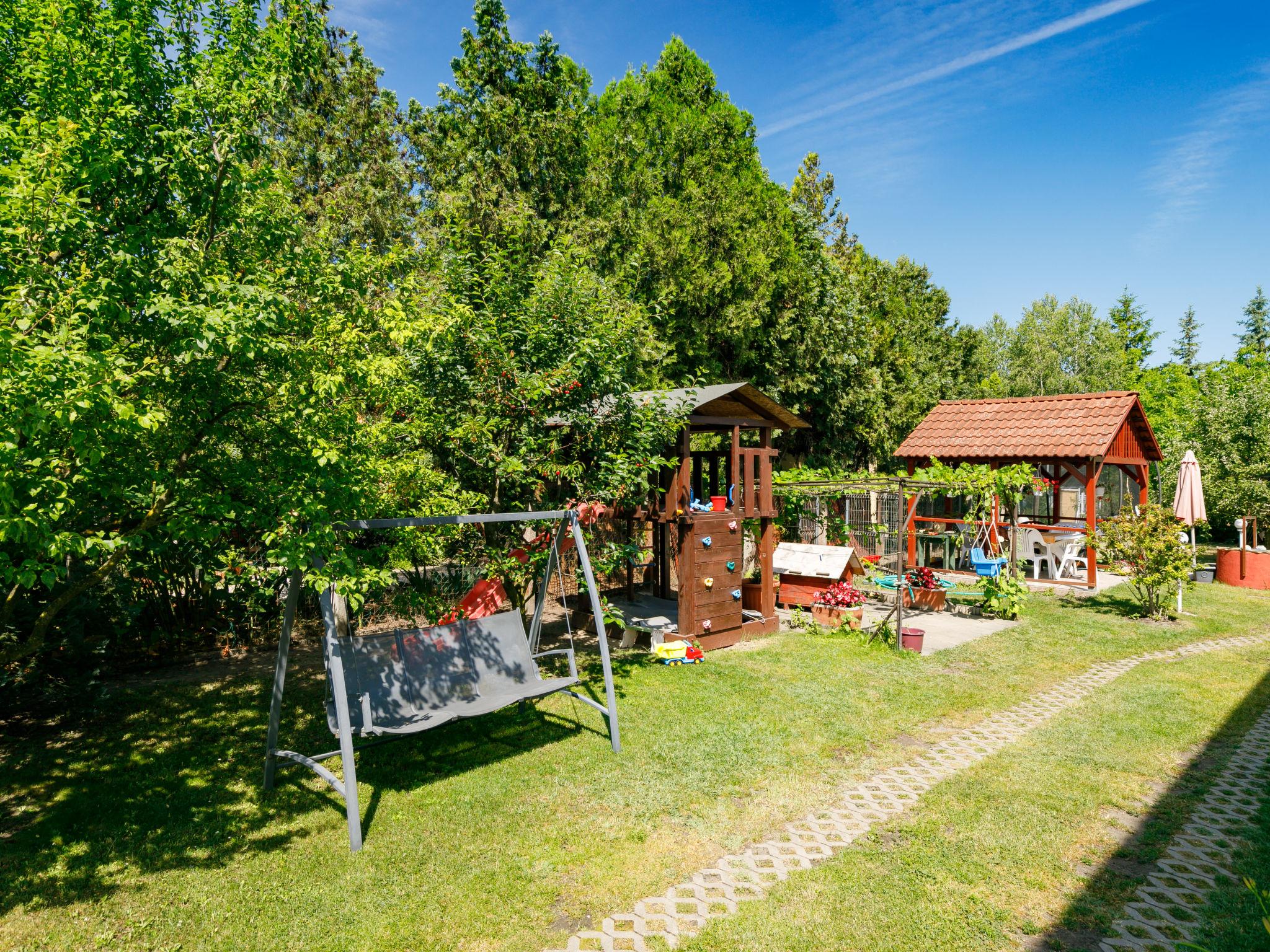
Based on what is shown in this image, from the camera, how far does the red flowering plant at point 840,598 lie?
1170cm

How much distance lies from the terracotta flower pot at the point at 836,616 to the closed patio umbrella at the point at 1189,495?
8717 mm

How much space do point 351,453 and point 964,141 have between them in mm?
15610

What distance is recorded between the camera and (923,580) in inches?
539

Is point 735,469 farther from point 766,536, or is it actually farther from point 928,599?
point 928,599

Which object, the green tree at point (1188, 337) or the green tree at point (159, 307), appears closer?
the green tree at point (159, 307)

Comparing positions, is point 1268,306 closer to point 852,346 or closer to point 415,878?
point 852,346

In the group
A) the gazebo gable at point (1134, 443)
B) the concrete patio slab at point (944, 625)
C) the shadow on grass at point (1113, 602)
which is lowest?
the concrete patio slab at point (944, 625)

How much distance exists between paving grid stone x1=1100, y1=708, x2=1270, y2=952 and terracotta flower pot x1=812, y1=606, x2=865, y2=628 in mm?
5273

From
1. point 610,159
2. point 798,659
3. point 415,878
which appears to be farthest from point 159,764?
point 610,159

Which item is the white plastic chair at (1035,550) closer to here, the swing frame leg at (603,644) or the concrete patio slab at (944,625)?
the concrete patio slab at (944,625)

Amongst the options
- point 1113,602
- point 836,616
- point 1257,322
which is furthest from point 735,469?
point 1257,322

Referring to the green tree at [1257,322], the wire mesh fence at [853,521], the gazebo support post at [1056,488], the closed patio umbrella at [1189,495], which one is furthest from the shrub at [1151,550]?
the green tree at [1257,322]

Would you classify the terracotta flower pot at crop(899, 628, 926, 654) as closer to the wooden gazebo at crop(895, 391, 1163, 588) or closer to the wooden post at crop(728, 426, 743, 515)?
the wooden post at crop(728, 426, 743, 515)

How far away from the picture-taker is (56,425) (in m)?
3.85
